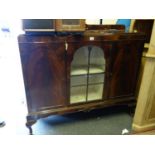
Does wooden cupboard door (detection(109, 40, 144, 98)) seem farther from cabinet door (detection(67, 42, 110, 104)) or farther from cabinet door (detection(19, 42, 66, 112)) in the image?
cabinet door (detection(19, 42, 66, 112))

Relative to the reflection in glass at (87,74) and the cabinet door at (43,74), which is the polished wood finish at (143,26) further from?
the cabinet door at (43,74)

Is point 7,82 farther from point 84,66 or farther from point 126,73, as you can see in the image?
point 126,73

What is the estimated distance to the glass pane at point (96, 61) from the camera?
5.60ft

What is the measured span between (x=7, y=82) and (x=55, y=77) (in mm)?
644

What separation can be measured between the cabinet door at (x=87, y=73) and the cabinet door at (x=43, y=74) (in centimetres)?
10

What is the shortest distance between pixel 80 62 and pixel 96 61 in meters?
0.19

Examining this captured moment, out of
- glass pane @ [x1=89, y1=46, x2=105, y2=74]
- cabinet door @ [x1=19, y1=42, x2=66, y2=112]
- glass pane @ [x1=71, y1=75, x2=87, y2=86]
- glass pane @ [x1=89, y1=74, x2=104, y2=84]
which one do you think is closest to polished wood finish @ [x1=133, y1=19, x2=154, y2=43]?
glass pane @ [x1=89, y1=46, x2=105, y2=74]

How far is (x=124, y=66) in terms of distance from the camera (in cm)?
180

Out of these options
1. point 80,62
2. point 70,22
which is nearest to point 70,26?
point 70,22

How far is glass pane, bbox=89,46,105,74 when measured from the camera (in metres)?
1.71

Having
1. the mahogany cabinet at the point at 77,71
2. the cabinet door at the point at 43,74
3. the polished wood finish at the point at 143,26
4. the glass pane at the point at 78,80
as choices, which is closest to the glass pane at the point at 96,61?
the mahogany cabinet at the point at 77,71
